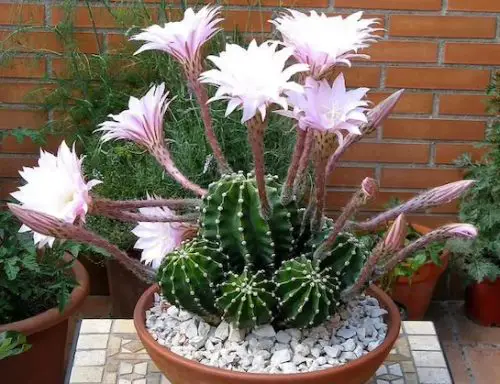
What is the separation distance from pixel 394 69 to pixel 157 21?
846 millimetres

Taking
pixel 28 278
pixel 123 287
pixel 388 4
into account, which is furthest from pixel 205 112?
pixel 388 4

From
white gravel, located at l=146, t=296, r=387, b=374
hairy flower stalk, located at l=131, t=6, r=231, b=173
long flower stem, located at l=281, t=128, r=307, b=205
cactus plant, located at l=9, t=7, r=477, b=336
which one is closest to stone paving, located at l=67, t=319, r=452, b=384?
white gravel, located at l=146, t=296, r=387, b=374

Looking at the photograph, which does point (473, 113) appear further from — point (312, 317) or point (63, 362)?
point (312, 317)

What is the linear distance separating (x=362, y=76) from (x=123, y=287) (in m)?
1.11

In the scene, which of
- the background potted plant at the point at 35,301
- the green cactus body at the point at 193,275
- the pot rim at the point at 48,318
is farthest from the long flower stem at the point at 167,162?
the pot rim at the point at 48,318

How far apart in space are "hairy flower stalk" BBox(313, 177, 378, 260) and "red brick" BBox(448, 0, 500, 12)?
5.77 ft

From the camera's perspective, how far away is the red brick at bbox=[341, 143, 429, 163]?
3.11m

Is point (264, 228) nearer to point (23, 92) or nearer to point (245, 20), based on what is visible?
point (245, 20)

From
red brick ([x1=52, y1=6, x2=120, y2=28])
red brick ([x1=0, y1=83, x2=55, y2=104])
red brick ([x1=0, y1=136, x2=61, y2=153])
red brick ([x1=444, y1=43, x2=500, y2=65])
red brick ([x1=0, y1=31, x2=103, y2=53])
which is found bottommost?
red brick ([x1=0, y1=136, x2=61, y2=153])

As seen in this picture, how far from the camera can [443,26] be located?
298 centimetres

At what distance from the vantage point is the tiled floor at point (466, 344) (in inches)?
112

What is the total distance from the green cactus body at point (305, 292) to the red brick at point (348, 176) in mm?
1736

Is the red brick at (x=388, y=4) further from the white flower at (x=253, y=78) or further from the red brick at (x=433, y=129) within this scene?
the white flower at (x=253, y=78)

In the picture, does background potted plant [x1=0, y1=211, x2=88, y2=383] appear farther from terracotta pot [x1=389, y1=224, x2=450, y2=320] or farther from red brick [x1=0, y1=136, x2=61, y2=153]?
terracotta pot [x1=389, y1=224, x2=450, y2=320]
